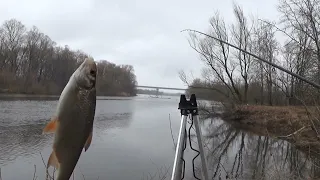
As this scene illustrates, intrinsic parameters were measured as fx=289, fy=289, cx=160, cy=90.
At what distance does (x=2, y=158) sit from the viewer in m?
12.2

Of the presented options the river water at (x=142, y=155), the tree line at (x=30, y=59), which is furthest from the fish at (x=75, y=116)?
the tree line at (x=30, y=59)

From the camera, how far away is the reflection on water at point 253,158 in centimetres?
1054

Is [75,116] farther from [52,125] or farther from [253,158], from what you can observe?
[253,158]

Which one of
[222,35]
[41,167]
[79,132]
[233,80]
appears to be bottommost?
→ [41,167]

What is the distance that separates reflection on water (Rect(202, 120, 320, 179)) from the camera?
10.5m

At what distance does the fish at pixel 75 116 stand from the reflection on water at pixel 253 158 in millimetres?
7080

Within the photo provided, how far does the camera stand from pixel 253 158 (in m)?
14.3

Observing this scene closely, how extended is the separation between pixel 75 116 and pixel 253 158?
563 inches

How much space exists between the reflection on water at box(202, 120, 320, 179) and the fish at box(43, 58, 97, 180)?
708 centimetres

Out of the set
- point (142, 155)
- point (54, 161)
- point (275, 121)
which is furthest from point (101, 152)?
point (275, 121)

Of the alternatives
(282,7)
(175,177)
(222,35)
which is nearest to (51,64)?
(222,35)

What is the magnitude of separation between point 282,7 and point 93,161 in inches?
404

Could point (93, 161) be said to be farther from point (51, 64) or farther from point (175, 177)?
point (51, 64)

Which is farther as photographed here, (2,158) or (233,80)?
(233,80)
